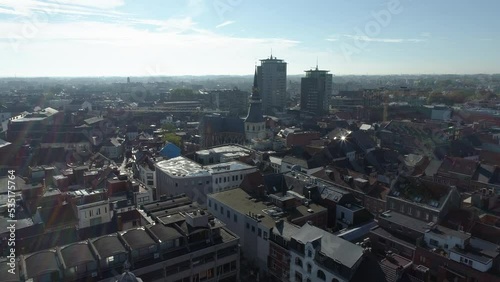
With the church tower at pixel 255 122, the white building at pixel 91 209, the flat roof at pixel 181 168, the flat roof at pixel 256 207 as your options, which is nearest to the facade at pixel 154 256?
the flat roof at pixel 256 207

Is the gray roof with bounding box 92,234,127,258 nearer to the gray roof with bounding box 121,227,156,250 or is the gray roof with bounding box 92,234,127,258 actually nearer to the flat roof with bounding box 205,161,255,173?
the gray roof with bounding box 121,227,156,250

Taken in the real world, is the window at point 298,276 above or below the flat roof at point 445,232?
below

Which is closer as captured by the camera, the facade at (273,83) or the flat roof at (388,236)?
the flat roof at (388,236)

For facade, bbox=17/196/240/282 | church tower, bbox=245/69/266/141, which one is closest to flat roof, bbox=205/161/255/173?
facade, bbox=17/196/240/282

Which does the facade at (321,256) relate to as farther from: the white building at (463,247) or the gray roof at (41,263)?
the gray roof at (41,263)

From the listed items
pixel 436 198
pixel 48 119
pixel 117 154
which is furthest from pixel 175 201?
pixel 48 119

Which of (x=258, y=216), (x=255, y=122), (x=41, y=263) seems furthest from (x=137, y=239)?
(x=255, y=122)

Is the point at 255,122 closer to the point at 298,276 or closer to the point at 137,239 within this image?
the point at 298,276
